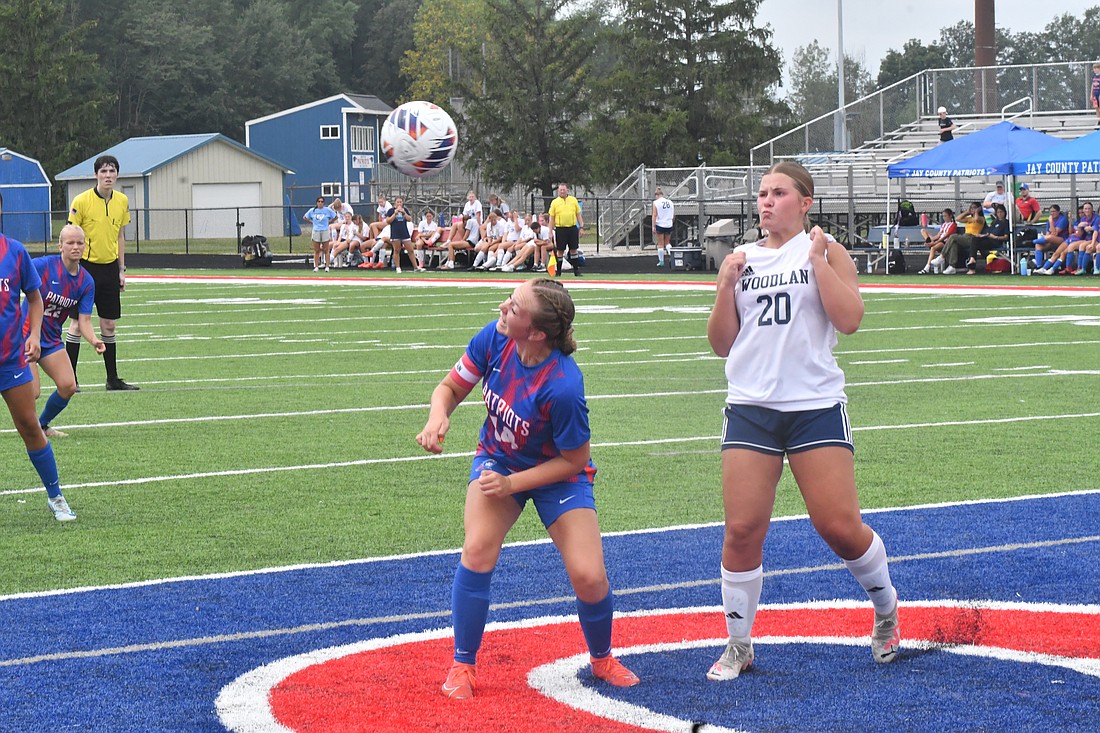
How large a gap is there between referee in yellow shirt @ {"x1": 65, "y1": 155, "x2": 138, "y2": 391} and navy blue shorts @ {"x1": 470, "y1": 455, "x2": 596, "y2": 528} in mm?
9823

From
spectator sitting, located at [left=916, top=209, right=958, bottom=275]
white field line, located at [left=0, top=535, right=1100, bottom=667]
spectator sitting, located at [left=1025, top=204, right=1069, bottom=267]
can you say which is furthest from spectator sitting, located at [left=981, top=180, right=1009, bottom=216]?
white field line, located at [left=0, top=535, right=1100, bottom=667]

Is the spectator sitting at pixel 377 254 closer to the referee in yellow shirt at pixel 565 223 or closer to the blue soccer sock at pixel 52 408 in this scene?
the referee in yellow shirt at pixel 565 223

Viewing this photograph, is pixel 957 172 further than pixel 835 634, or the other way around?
pixel 957 172

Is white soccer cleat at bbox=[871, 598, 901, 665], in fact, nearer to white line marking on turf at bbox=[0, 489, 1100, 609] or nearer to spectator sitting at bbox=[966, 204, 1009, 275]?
white line marking on turf at bbox=[0, 489, 1100, 609]

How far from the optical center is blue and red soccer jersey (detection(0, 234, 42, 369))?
849 cm

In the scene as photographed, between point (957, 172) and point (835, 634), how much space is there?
85.9ft

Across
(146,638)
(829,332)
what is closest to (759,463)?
(829,332)

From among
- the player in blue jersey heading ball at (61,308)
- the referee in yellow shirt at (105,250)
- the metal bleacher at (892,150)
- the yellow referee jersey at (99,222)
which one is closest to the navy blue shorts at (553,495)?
the player in blue jersey heading ball at (61,308)

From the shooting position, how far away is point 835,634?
20.3 ft

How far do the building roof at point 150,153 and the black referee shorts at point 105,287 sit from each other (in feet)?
186

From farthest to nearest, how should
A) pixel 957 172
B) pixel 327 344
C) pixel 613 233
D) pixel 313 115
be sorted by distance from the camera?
pixel 313 115, pixel 613 233, pixel 957 172, pixel 327 344

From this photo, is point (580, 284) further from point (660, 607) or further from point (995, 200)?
point (660, 607)

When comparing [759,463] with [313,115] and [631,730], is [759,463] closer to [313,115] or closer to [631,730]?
[631,730]

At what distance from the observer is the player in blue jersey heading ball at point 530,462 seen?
17.6 feet
